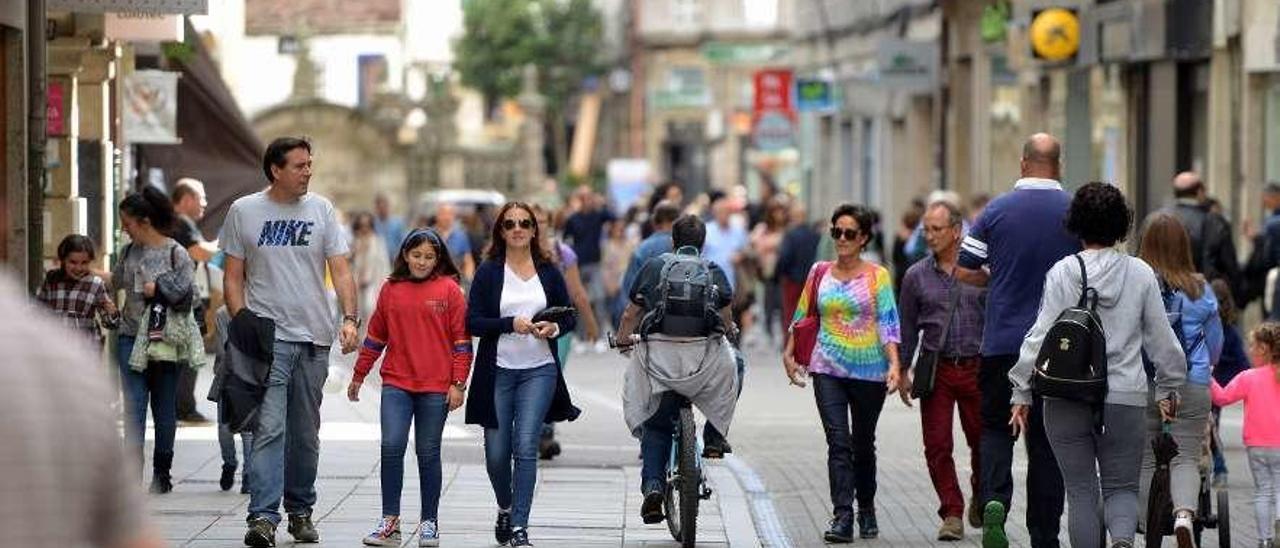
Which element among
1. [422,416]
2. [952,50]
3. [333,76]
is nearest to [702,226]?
[422,416]

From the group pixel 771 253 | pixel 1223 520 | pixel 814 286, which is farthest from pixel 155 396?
pixel 771 253

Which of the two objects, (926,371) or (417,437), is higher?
(926,371)

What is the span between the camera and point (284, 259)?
460 inches

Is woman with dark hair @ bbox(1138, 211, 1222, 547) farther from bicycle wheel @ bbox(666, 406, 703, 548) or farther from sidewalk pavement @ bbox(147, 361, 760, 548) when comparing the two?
sidewalk pavement @ bbox(147, 361, 760, 548)

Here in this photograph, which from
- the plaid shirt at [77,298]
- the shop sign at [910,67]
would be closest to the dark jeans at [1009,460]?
the plaid shirt at [77,298]

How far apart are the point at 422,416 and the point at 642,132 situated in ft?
274

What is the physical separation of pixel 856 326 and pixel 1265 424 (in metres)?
1.87

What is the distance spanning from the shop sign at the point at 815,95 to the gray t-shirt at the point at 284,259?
34.6 metres

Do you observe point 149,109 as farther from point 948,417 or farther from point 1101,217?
point 1101,217

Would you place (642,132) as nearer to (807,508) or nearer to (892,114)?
(892,114)

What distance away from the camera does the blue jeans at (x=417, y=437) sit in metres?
11.7

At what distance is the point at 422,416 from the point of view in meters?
11.8

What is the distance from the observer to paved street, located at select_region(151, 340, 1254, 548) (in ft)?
41.9

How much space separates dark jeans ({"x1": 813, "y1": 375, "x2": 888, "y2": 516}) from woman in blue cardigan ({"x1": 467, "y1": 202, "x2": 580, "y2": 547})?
1.19 metres
